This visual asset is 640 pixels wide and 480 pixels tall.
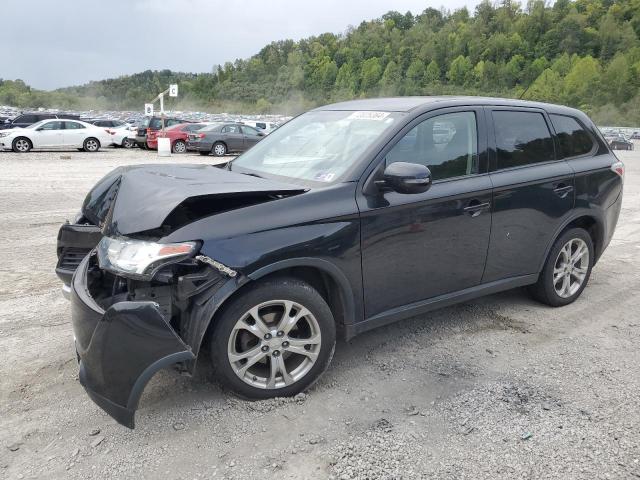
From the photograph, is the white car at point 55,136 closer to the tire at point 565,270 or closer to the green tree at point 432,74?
the tire at point 565,270

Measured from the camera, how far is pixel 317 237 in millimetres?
3068

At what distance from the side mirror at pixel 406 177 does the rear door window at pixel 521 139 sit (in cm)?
111

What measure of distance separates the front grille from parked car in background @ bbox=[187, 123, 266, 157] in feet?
60.2

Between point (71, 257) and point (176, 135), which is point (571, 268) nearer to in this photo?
point (71, 257)

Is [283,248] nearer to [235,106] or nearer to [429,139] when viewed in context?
[429,139]

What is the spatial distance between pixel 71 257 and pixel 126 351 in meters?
1.47

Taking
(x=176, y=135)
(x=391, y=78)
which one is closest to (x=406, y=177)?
(x=176, y=135)

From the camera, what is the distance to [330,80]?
131 m

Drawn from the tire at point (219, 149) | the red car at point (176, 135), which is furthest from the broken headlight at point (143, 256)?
the red car at point (176, 135)

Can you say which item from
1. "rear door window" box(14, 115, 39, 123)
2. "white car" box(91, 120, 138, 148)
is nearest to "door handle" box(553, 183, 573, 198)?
"white car" box(91, 120, 138, 148)

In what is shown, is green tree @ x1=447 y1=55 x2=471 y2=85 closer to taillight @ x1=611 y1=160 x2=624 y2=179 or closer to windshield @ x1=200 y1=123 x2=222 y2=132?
windshield @ x1=200 y1=123 x2=222 y2=132

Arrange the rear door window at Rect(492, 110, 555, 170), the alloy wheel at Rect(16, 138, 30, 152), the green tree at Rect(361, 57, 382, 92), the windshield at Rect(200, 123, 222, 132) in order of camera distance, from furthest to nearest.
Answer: the green tree at Rect(361, 57, 382, 92) → the windshield at Rect(200, 123, 222, 132) → the alloy wheel at Rect(16, 138, 30, 152) → the rear door window at Rect(492, 110, 555, 170)

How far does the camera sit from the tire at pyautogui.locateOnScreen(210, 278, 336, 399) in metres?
2.88

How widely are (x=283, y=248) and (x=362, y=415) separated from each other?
1.04 m
